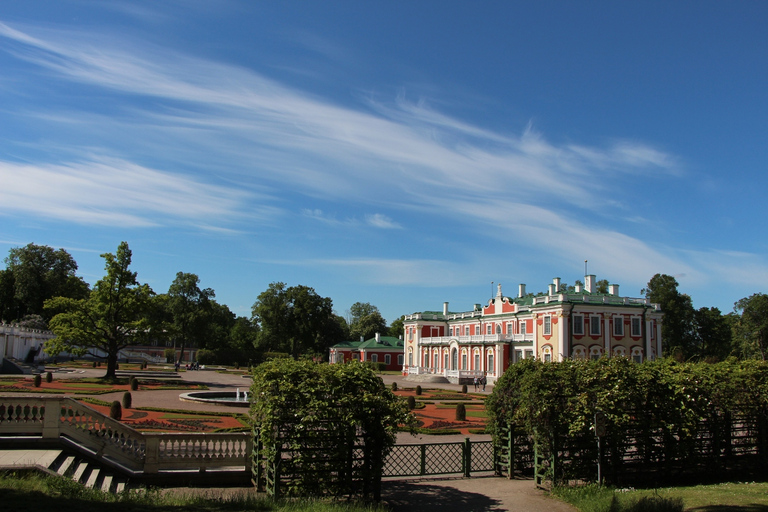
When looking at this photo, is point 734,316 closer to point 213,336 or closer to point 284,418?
point 213,336

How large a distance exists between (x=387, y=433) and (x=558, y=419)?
4432 millimetres

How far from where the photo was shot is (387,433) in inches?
460

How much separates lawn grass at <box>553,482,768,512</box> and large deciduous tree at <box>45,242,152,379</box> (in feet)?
120

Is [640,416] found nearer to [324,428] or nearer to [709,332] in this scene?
[324,428]

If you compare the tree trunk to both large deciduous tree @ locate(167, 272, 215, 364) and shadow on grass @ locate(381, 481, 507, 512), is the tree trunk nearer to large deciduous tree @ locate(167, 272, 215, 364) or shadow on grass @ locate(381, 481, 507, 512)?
shadow on grass @ locate(381, 481, 507, 512)

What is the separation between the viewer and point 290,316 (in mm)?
92250

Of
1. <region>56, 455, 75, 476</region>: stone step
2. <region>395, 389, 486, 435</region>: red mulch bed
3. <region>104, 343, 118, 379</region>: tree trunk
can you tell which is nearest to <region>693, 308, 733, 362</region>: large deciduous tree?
<region>395, 389, 486, 435</region>: red mulch bed

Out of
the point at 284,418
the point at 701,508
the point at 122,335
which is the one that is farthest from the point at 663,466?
the point at 122,335

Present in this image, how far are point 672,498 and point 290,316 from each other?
8309 cm

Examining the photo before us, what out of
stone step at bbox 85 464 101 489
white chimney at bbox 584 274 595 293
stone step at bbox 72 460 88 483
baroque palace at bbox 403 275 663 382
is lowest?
stone step at bbox 85 464 101 489

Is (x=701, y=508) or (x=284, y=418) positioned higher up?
(x=284, y=418)

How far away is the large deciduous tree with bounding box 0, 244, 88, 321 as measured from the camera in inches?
3292

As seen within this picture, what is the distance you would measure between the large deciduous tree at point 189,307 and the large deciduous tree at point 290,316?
8668mm

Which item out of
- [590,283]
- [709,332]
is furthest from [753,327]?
[590,283]
